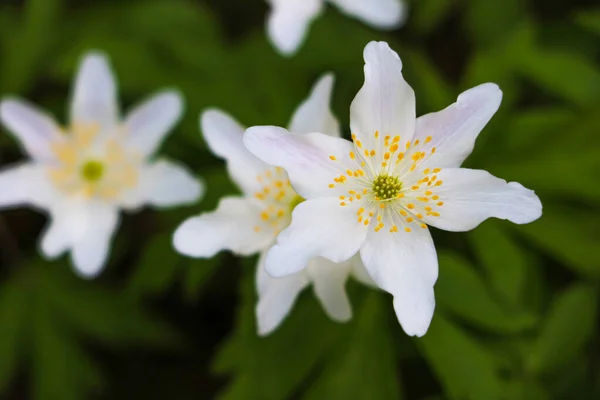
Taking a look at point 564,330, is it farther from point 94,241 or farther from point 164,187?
point 94,241

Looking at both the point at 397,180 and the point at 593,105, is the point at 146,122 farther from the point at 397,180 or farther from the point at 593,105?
the point at 593,105

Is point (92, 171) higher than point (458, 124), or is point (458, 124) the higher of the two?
point (458, 124)

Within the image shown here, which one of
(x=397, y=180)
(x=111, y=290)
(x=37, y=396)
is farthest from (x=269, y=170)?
(x=37, y=396)

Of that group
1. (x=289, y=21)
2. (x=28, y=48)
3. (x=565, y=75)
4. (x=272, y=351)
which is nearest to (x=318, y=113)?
(x=272, y=351)

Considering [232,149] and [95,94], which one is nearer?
[232,149]

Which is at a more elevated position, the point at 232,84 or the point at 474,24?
the point at 474,24

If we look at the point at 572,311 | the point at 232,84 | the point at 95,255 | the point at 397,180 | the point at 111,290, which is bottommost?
the point at 111,290
